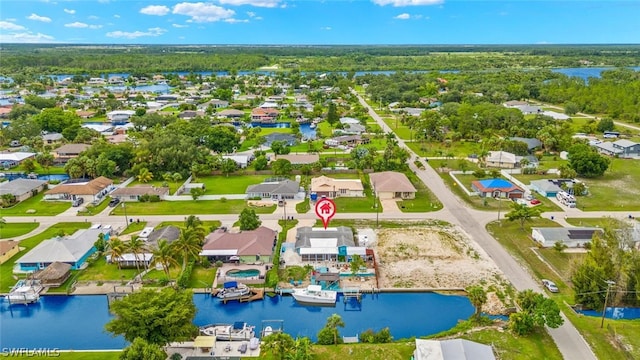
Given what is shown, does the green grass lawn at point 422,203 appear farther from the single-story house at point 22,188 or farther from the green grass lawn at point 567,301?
the single-story house at point 22,188

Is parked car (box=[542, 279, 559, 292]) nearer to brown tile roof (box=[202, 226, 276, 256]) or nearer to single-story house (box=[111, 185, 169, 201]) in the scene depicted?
brown tile roof (box=[202, 226, 276, 256])

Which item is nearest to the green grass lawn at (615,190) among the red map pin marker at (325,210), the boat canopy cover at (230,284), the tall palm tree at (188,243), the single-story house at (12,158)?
the red map pin marker at (325,210)

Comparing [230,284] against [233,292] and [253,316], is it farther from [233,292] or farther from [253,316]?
[253,316]

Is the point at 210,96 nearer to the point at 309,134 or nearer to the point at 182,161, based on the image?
the point at 309,134

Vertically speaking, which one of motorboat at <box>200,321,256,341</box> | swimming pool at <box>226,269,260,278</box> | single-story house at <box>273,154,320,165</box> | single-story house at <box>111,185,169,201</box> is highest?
single-story house at <box>273,154,320,165</box>

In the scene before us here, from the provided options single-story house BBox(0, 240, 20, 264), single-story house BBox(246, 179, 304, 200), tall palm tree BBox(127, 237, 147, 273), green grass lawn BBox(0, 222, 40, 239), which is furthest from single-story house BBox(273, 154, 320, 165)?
single-story house BBox(0, 240, 20, 264)

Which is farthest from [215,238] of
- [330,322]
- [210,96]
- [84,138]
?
Answer: [210,96]

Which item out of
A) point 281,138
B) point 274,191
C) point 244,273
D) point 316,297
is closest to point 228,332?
point 316,297
